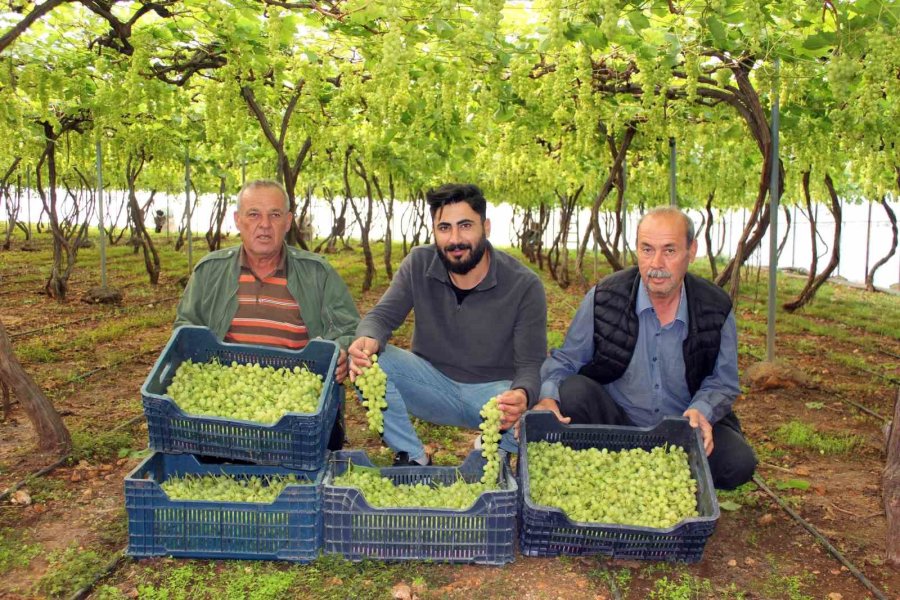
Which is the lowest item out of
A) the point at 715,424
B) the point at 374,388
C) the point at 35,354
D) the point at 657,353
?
the point at 35,354

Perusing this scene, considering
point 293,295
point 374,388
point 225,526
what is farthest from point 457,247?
point 225,526

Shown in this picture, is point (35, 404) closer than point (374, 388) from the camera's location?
No

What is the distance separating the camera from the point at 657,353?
3576 millimetres

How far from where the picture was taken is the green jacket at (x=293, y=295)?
12.4 ft

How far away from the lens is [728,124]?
8.00 metres

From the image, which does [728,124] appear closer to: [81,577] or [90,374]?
[90,374]

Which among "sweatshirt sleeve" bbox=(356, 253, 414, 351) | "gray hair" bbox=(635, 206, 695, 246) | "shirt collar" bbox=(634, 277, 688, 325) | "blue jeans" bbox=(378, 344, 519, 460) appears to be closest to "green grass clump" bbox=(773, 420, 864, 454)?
"shirt collar" bbox=(634, 277, 688, 325)

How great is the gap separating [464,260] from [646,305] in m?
0.91

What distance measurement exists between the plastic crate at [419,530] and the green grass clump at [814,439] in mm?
2734

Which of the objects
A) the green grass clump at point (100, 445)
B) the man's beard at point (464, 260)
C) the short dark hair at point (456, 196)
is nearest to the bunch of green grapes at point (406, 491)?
the man's beard at point (464, 260)

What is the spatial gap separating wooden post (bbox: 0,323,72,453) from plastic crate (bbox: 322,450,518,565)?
6.91 feet

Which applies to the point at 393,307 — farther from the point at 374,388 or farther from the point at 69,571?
the point at 69,571

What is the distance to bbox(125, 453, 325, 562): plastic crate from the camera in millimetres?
2965

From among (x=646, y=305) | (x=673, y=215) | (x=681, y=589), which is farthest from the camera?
(x=646, y=305)
